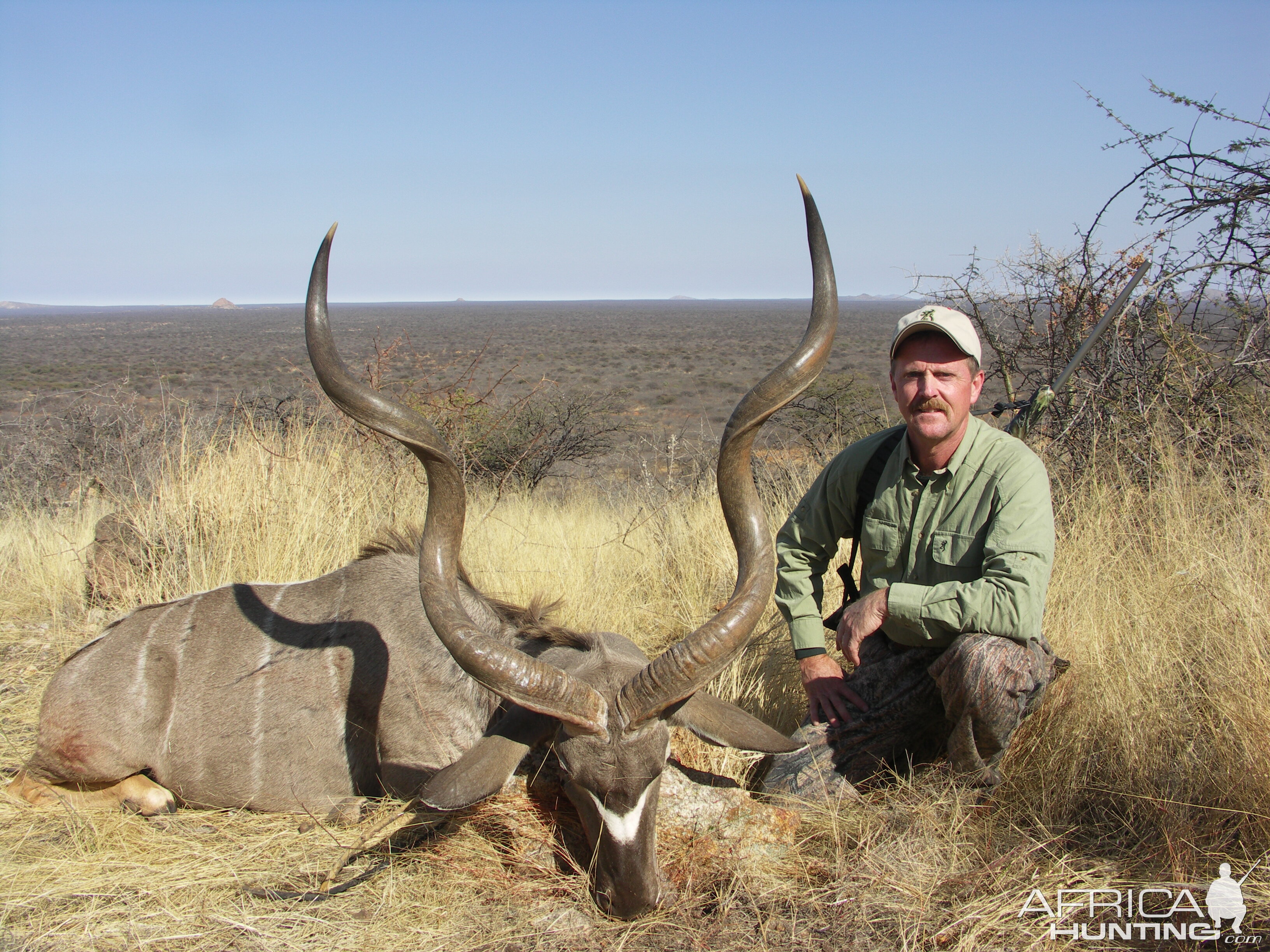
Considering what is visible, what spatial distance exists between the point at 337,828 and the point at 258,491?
333 cm

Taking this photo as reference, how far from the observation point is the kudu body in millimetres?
2945

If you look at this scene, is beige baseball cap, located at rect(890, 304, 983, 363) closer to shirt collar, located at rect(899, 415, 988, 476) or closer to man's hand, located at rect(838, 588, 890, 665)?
shirt collar, located at rect(899, 415, 988, 476)

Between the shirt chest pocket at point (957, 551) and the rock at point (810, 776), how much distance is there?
901 millimetres

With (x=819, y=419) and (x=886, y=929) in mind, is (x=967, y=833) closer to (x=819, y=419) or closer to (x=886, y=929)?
(x=886, y=929)

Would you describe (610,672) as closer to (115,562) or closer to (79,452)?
(115,562)

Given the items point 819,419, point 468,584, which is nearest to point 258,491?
point 468,584

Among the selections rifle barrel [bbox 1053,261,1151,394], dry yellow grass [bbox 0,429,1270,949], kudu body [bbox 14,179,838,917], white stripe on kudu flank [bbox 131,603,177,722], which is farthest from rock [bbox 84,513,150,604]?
rifle barrel [bbox 1053,261,1151,394]

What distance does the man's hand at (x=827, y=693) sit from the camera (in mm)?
3734

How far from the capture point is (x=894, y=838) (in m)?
3.33

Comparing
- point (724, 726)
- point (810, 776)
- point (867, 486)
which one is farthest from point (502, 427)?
point (724, 726)

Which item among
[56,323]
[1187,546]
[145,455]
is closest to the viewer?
[1187,546]

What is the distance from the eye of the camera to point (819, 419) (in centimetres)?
1150

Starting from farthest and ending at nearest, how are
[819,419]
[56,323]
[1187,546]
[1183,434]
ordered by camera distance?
1. [56,323]
2. [819,419]
3. [1183,434]
4. [1187,546]

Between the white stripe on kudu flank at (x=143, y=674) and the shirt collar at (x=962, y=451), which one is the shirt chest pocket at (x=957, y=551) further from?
the white stripe on kudu flank at (x=143, y=674)
